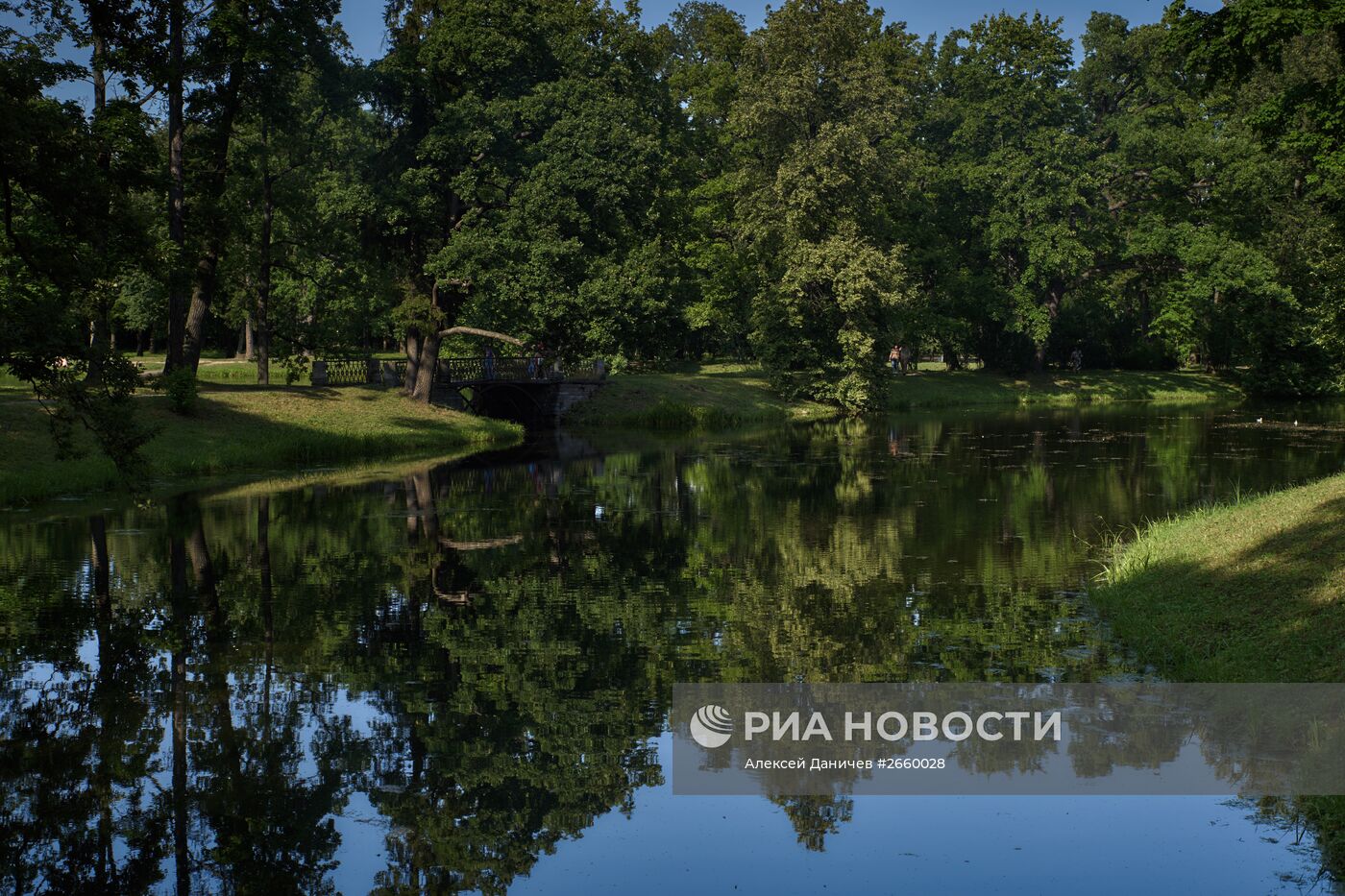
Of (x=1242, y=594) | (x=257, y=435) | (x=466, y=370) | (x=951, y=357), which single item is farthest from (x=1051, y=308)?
(x=1242, y=594)

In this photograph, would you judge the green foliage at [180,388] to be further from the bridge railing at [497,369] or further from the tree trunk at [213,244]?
the bridge railing at [497,369]

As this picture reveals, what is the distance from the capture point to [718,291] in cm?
6912

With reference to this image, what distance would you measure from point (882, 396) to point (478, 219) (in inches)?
965

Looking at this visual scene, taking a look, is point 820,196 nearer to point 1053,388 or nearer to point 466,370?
point 466,370

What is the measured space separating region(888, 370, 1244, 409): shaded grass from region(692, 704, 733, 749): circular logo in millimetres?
54733

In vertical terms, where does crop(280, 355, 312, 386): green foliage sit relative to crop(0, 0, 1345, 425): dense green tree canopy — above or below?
below

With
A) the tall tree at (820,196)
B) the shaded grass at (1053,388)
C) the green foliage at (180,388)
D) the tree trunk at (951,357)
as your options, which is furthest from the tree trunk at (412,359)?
the tree trunk at (951,357)

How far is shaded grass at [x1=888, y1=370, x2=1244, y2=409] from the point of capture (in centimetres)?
6912

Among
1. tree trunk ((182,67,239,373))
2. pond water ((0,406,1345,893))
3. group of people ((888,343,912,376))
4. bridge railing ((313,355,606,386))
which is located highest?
tree trunk ((182,67,239,373))

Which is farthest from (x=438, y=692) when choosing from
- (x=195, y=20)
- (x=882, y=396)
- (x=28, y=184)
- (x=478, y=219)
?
(x=882, y=396)

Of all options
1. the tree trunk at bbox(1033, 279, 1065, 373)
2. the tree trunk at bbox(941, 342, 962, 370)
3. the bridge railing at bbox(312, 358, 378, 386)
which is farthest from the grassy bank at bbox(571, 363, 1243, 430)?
the bridge railing at bbox(312, 358, 378, 386)

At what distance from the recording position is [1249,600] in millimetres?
14141

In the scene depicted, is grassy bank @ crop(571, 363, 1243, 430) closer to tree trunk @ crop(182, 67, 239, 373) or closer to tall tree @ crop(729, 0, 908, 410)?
tall tree @ crop(729, 0, 908, 410)

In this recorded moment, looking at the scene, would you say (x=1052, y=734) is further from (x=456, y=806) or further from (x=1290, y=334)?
(x=1290, y=334)
